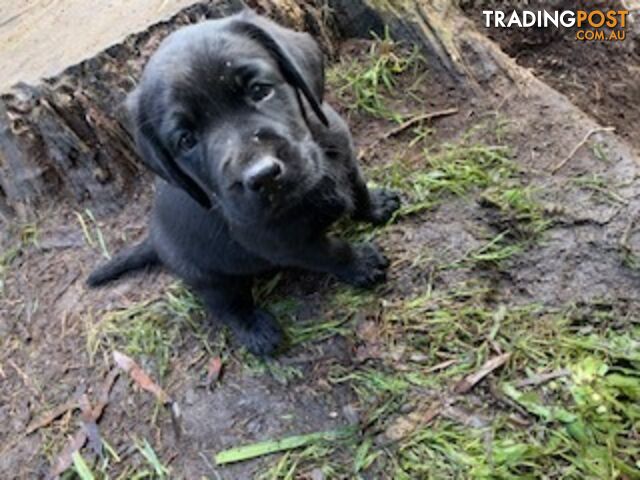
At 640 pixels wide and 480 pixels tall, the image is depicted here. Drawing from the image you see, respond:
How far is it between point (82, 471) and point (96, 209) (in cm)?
153

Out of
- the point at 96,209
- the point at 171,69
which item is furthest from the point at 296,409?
the point at 96,209

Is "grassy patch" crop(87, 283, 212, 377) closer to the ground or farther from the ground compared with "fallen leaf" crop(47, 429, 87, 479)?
farther from the ground

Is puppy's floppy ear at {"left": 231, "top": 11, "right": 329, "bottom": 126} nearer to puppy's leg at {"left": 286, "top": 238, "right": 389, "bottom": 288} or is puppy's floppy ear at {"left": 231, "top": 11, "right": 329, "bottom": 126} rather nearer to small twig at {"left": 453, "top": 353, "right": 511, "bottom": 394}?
puppy's leg at {"left": 286, "top": 238, "right": 389, "bottom": 288}

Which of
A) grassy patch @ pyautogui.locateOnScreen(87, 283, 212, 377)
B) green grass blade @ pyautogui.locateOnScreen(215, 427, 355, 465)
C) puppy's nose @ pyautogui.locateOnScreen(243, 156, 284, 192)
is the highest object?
puppy's nose @ pyautogui.locateOnScreen(243, 156, 284, 192)

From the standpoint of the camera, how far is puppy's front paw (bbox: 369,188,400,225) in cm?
362

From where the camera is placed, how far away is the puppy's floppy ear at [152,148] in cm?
289

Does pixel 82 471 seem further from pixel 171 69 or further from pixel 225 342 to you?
pixel 171 69

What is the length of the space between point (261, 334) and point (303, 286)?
14.3 inches

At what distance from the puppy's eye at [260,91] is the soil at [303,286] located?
1.03m

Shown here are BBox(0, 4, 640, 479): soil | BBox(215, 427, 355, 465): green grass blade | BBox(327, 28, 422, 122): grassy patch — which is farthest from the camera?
BBox(327, 28, 422, 122): grassy patch

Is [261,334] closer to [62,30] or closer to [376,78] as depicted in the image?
[376,78]

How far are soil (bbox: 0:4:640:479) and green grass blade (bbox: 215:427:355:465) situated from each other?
0.03m

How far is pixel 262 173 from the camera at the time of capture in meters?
2.58

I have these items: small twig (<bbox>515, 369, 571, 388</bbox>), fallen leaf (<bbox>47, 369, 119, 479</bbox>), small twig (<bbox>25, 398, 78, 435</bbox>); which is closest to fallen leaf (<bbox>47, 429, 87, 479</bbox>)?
fallen leaf (<bbox>47, 369, 119, 479</bbox>)
